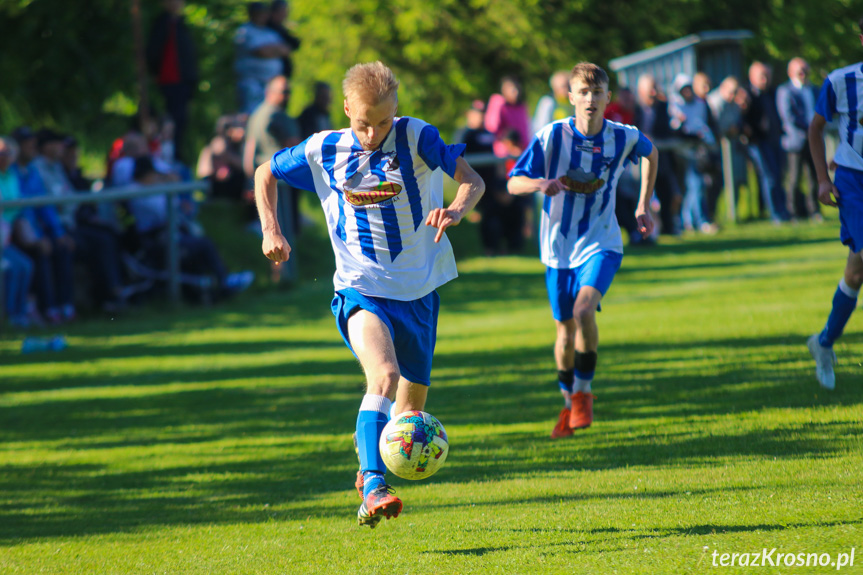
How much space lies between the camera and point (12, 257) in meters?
12.7

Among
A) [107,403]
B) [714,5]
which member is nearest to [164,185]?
[107,403]

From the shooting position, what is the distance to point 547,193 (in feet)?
22.6

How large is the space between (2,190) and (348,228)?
8.33m

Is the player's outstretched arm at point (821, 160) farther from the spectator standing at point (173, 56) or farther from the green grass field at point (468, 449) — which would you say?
the spectator standing at point (173, 56)

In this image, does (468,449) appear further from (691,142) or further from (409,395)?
(691,142)

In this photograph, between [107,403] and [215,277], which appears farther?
[215,277]

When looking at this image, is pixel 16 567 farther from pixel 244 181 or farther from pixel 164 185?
pixel 244 181

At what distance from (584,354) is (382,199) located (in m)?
2.39

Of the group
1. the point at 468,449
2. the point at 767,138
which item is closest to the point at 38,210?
the point at 468,449

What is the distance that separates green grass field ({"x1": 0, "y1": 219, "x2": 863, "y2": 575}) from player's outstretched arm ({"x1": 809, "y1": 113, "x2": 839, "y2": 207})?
51.0 inches

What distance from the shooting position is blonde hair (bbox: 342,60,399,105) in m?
5.14

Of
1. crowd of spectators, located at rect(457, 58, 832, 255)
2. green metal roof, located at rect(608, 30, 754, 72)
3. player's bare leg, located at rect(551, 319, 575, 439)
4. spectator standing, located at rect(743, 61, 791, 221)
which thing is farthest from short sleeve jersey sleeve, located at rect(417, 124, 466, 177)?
green metal roof, located at rect(608, 30, 754, 72)

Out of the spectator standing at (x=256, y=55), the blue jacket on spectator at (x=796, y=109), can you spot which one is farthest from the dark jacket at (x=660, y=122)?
the spectator standing at (x=256, y=55)

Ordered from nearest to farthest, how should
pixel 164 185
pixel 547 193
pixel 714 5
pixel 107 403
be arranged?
1. pixel 547 193
2. pixel 107 403
3. pixel 164 185
4. pixel 714 5
